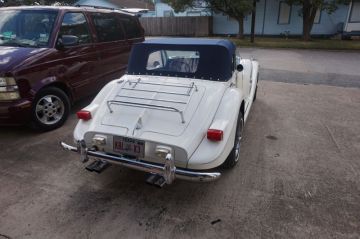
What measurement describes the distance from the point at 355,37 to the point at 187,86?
23.2 m

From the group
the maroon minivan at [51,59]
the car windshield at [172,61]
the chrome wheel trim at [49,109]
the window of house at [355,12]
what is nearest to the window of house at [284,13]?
the window of house at [355,12]

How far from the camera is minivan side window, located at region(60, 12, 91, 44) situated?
504cm

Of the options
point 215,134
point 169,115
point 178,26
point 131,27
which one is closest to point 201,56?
point 169,115

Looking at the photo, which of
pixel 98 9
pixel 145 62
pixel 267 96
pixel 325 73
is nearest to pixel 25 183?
pixel 145 62

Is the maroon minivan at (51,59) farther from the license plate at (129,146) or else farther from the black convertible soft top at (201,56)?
the license plate at (129,146)

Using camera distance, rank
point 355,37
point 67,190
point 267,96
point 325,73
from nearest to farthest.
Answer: point 67,190 < point 267,96 < point 325,73 < point 355,37

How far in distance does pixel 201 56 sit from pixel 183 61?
392 mm

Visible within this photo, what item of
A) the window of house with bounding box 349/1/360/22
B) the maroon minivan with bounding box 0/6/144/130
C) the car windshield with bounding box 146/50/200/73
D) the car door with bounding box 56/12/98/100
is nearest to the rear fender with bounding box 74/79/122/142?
the car windshield with bounding box 146/50/200/73

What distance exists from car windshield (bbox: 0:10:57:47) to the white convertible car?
197cm

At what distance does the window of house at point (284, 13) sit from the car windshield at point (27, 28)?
71.9ft

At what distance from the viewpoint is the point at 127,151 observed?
Answer: 2943 mm

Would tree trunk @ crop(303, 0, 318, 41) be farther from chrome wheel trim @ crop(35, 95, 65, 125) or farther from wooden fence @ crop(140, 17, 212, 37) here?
chrome wheel trim @ crop(35, 95, 65, 125)

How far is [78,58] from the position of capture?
17.1ft

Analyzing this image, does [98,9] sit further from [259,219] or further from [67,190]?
[259,219]
